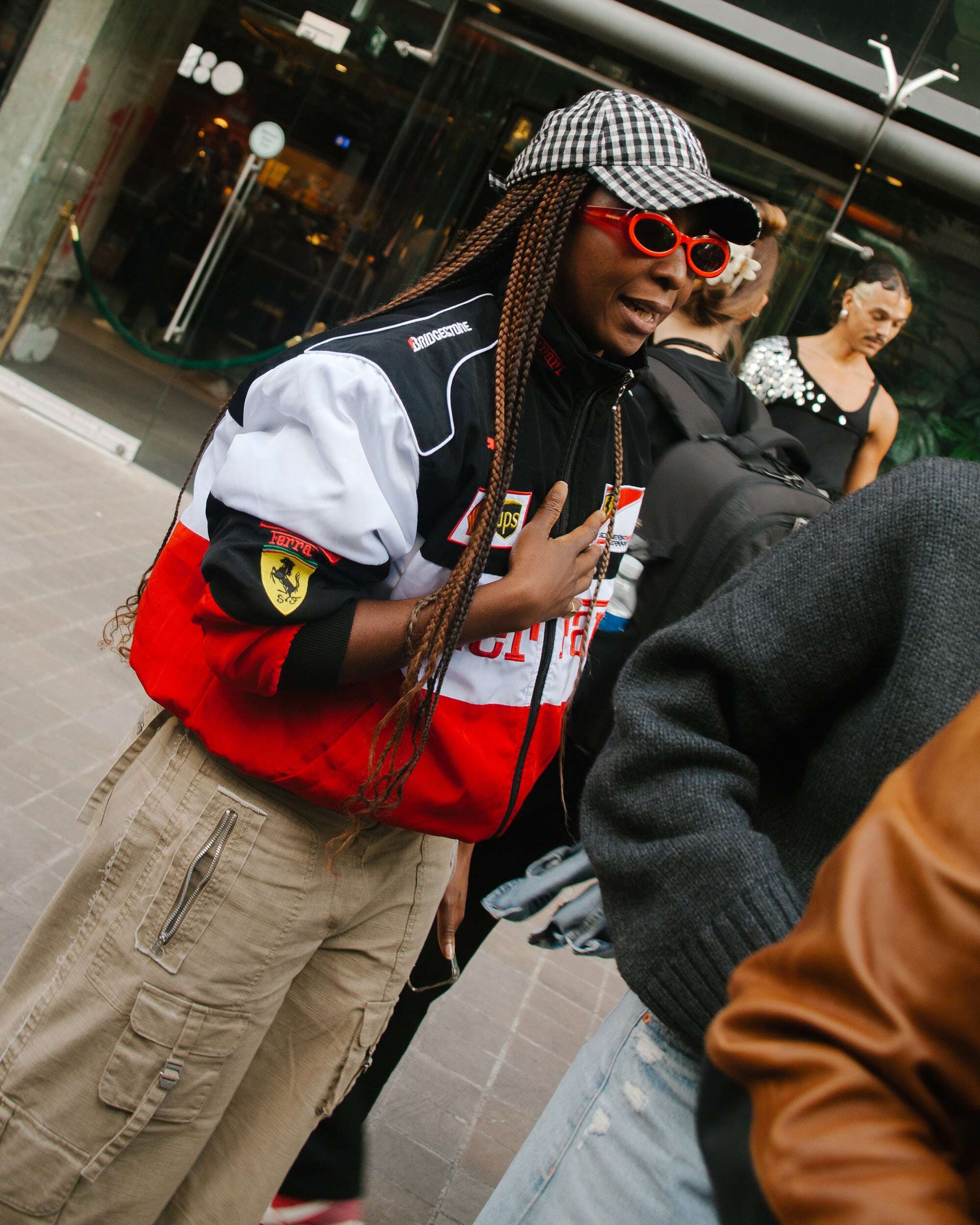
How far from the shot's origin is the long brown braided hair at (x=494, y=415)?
1.64 meters

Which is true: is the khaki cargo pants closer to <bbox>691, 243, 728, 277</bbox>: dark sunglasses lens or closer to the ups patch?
the ups patch

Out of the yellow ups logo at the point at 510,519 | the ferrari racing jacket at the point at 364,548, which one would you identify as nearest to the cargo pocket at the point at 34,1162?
the ferrari racing jacket at the point at 364,548

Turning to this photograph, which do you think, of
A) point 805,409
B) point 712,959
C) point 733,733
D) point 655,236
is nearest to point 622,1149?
point 712,959

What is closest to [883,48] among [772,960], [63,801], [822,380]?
[822,380]

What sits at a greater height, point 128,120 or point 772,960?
point 128,120

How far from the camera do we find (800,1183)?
0.64 metres

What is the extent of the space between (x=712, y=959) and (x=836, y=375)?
11.7 feet

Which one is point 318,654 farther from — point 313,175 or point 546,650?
point 313,175

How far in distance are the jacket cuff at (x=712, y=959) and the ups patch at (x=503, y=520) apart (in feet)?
2.25

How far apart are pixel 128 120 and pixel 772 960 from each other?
8.50 meters

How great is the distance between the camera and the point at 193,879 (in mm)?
1679

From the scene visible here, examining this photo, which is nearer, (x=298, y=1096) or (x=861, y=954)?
(x=861, y=954)

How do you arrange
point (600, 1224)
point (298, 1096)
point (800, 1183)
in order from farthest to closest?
point (298, 1096) < point (600, 1224) < point (800, 1183)

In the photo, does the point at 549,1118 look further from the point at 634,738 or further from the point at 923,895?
the point at 923,895
